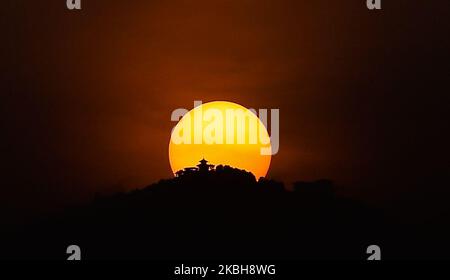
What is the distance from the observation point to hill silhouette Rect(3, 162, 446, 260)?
82625 mm

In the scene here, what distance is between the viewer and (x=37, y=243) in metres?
87.4

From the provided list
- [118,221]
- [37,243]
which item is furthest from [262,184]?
[37,243]

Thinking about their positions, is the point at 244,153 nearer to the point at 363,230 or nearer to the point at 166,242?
the point at 166,242

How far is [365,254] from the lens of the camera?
85.4m

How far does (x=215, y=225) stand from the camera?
299 ft

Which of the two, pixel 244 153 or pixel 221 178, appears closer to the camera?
pixel 244 153

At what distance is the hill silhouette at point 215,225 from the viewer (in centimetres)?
8262
